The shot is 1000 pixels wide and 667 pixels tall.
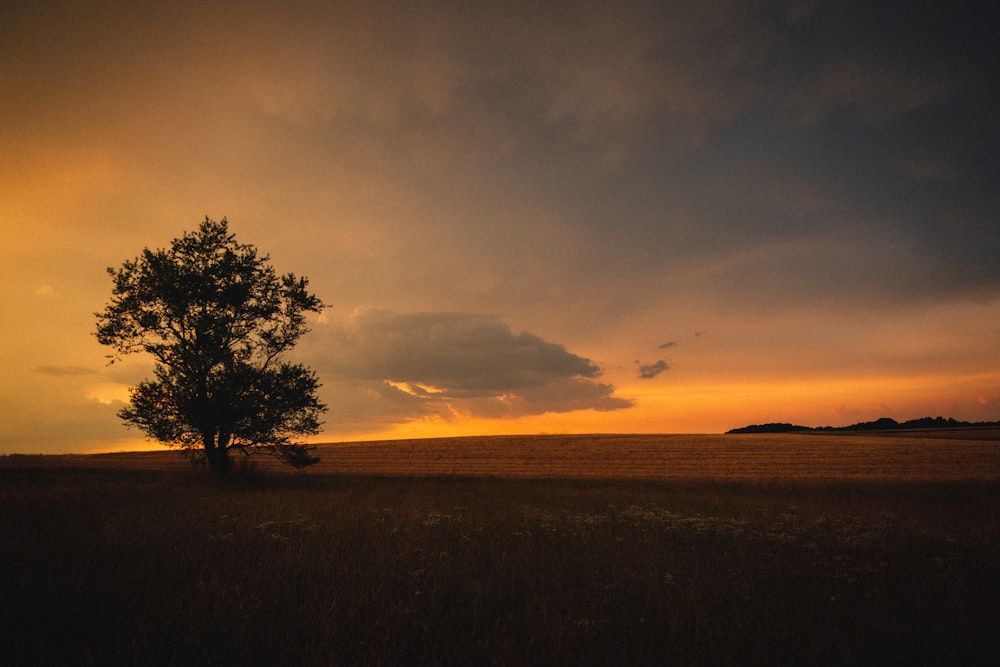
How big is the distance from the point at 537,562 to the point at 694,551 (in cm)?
335

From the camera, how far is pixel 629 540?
9859mm

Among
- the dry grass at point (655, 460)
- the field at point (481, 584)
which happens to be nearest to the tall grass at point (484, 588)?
the field at point (481, 584)

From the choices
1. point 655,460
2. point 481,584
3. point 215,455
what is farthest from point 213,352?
point 655,460

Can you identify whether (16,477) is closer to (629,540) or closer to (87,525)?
(87,525)

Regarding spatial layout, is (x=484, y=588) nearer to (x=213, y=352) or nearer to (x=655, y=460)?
(x=213, y=352)

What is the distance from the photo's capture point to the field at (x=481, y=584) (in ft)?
16.6

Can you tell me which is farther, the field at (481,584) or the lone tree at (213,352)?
the lone tree at (213,352)

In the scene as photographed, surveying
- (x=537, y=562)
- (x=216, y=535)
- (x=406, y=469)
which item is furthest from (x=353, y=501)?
(x=406, y=469)

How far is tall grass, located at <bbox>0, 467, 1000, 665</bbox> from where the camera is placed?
16.5ft

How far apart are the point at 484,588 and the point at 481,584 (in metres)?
0.10

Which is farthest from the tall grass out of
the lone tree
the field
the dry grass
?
the dry grass

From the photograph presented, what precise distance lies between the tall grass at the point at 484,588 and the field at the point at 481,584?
34mm

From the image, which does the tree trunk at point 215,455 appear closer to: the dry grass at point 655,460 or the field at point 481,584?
the field at point 481,584

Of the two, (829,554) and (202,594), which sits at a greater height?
(202,594)
